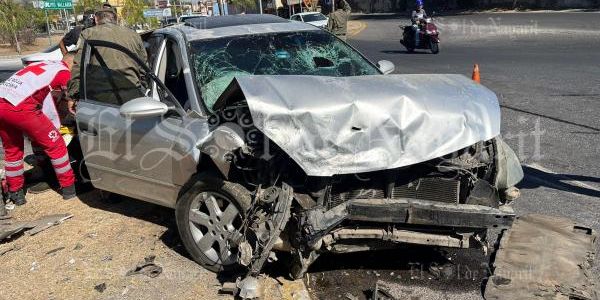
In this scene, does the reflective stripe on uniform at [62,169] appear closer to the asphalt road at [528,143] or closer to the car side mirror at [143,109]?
the car side mirror at [143,109]

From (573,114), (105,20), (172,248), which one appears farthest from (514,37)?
(172,248)

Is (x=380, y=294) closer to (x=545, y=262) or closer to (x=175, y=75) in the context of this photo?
(x=545, y=262)

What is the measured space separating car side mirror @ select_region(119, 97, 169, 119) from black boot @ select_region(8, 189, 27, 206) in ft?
8.14

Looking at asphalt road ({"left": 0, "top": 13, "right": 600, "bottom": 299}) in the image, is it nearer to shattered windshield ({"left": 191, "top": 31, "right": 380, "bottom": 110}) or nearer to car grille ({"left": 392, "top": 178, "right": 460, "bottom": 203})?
car grille ({"left": 392, "top": 178, "right": 460, "bottom": 203})

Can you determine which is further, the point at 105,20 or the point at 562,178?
the point at 105,20

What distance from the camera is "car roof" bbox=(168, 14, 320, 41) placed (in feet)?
14.8

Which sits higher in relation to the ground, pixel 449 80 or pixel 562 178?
pixel 449 80

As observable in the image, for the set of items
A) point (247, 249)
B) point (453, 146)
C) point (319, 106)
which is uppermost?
point (319, 106)

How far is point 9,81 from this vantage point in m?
5.06

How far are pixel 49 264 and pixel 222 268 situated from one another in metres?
1.43

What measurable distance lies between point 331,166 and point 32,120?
3.43m

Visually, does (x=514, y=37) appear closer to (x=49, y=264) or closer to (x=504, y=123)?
(x=504, y=123)

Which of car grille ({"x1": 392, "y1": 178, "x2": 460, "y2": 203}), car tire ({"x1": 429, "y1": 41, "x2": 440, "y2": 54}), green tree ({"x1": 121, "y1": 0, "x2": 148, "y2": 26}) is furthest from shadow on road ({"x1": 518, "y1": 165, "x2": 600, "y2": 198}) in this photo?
green tree ({"x1": 121, "y1": 0, "x2": 148, "y2": 26})

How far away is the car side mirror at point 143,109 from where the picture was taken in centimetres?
365
